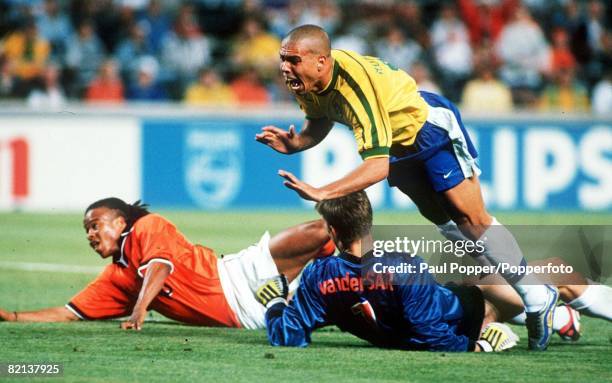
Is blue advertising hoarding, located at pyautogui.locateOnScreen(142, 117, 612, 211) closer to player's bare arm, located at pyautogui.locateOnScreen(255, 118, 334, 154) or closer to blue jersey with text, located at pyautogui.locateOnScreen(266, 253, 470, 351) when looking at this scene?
player's bare arm, located at pyautogui.locateOnScreen(255, 118, 334, 154)

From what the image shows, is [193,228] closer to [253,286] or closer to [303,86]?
[253,286]

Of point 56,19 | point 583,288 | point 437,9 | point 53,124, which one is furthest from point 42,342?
point 437,9

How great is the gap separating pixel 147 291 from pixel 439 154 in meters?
2.07

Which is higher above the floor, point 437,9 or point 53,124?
point 437,9

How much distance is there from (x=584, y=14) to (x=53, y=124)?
9.29 metres

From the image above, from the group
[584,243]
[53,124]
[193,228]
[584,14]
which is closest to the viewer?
[584,243]

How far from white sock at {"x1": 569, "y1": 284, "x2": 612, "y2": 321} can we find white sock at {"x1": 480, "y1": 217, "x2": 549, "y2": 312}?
1.21 ft

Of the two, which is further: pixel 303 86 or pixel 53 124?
pixel 53 124

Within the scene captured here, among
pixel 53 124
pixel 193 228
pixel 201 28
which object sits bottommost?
pixel 193 228

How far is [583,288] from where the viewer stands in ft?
25.3

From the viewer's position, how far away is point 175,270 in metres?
8.35

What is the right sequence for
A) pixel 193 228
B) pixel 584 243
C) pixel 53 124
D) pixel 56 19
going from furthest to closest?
pixel 56 19
pixel 53 124
pixel 193 228
pixel 584 243

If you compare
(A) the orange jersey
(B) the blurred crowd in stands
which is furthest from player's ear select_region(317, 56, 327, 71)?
(B) the blurred crowd in stands

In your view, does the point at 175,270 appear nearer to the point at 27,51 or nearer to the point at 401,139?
the point at 401,139
